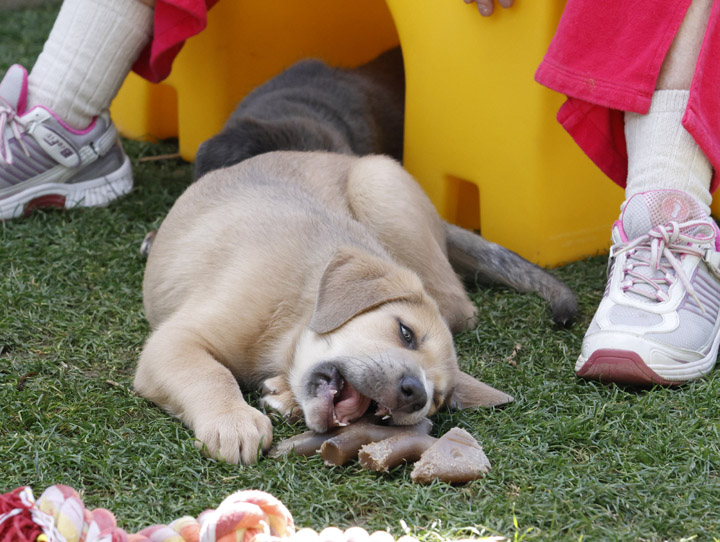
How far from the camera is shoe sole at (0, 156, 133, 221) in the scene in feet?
13.3

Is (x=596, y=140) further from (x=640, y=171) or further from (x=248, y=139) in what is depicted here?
(x=248, y=139)

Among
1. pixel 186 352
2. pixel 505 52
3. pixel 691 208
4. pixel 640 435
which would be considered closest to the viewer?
pixel 640 435

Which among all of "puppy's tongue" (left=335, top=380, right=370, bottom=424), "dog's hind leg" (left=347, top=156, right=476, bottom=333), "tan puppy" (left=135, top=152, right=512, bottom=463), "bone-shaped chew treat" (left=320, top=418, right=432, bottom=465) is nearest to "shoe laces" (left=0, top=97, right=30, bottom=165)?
"tan puppy" (left=135, top=152, right=512, bottom=463)

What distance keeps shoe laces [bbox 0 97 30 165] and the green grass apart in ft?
2.28

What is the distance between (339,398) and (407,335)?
0.92ft

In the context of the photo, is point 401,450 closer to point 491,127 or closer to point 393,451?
Result: point 393,451

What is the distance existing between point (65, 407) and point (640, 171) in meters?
2.01

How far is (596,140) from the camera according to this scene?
3240 mm

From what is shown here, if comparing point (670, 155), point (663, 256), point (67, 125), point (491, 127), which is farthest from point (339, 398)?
point (67, 125)

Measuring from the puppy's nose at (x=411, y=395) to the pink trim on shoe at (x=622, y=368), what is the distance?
662 mm

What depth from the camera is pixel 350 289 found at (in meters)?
2.61

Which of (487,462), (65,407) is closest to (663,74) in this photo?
(487,462)

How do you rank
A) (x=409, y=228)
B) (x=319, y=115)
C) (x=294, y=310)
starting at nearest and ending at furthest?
(x=294, y=310)
(x=409, y=228)
(x=319, y=115)

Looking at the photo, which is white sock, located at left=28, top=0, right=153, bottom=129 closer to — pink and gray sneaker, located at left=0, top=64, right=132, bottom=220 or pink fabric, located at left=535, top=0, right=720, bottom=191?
pink and gray sneaker, located at left=0, top=64, right=132, bottom=220
